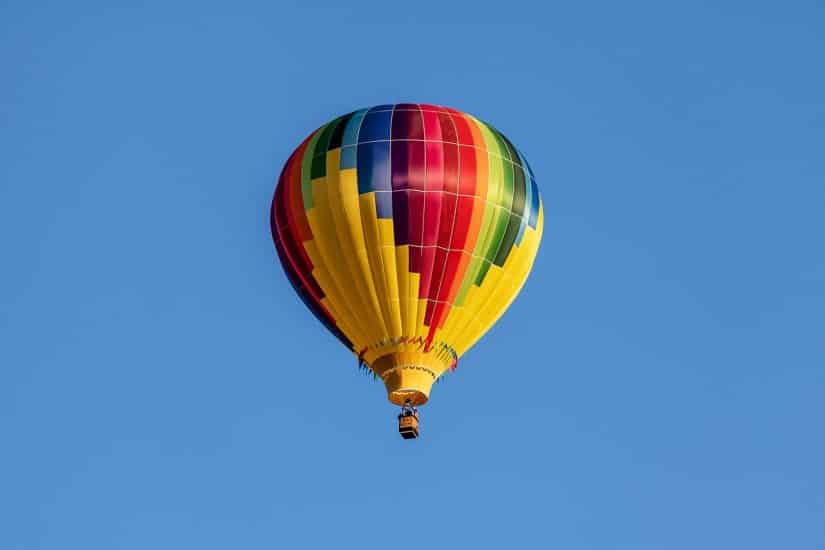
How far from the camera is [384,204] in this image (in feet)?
149

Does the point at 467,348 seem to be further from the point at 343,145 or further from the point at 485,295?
the point at 343,145

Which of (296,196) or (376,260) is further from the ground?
(296,196)

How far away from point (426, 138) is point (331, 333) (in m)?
3.79

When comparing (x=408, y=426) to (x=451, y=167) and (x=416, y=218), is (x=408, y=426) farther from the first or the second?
(x=451, y=167)

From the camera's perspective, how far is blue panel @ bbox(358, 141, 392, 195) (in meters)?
45.6

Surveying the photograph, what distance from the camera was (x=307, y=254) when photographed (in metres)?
46.0

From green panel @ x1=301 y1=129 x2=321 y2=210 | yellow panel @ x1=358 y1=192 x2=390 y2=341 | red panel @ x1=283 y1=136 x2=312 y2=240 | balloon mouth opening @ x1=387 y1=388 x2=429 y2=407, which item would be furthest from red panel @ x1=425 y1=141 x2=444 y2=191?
balloon mouth opening @ x1=387 y1=388 x2=429 y2=407

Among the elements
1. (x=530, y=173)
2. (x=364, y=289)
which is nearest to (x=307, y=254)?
(x=364, y=289)

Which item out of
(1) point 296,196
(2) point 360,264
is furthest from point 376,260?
(1) point 296,196

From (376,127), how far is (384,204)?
1588 millimetres

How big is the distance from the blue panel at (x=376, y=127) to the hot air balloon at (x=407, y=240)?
0.7 inches

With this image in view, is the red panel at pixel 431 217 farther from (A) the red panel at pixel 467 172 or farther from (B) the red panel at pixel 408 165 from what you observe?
(A) the red panel at pixel 467 172

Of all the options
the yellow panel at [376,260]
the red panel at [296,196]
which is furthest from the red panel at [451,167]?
the red panel at [296,196]

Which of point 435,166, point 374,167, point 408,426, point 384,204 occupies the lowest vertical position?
point 408,426
